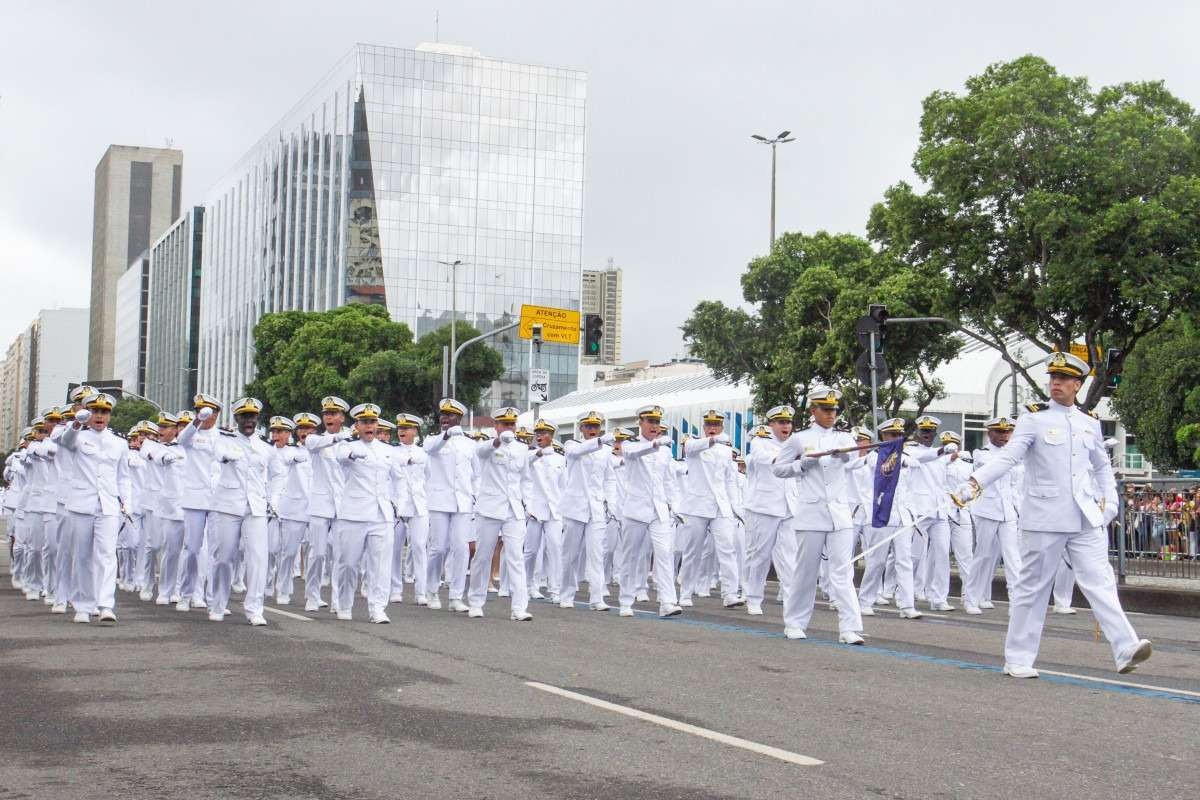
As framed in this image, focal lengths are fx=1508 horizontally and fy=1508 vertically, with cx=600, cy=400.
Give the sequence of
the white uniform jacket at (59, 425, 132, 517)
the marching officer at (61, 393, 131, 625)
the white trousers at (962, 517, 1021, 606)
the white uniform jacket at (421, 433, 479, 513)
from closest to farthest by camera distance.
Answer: the marching officer at (61, 393, 131, 625), the white uniform jacket at (59, 425, 132, 517), the white uniform jacket at (421, 433, 479, 513), the white trousers at (962, 517, 1021, 606)

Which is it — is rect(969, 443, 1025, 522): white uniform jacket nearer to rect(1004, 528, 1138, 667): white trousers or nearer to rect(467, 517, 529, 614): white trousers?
rect(467, 517, 529, 614): white trousers

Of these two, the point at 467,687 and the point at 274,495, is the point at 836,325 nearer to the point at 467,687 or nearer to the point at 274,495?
the point at 274,495

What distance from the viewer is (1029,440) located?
393 inches

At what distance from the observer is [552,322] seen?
1713 inches

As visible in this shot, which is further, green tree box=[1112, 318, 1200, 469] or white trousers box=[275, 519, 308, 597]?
green tree box=[1112, 318, 1200, 469]

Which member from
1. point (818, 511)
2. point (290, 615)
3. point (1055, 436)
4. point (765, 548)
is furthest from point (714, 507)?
point (1055, 436)

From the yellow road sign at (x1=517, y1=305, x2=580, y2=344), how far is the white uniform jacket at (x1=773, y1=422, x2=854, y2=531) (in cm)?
2327

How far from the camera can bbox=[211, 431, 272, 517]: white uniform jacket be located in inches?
555

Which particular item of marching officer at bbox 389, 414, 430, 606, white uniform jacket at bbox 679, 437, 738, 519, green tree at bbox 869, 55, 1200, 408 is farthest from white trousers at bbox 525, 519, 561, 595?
green tree at bbox 869, 55, 1200, 408

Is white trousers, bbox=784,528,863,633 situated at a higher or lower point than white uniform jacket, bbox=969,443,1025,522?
lower

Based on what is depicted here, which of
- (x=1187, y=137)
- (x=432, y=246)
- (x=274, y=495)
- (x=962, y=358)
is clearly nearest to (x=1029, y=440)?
(x=274, y=495)

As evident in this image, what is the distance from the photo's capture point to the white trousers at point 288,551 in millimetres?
17094

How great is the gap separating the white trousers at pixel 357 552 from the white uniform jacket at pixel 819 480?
13.7 ft

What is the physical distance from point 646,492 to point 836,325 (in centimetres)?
2369
